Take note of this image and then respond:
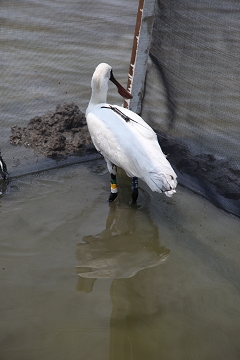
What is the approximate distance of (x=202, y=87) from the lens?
15.0 feet

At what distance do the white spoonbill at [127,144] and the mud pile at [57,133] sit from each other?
0.62m

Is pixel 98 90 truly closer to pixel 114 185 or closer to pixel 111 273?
pixel 114 185

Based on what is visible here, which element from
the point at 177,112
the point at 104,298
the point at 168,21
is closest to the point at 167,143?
the point at 177,112

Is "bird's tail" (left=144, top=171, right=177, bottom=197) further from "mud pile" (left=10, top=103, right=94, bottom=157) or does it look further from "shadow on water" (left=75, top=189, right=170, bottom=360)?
"mud pile" (left=10, top=103, right=94, bottom=157)

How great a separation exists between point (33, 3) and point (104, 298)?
393 centimetres

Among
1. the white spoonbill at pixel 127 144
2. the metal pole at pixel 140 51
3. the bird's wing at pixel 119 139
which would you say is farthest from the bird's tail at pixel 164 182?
the metal pole at pixel 140 51

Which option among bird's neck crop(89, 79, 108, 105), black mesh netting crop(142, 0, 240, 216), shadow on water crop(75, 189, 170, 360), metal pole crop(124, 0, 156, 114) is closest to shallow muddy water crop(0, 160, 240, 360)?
shadow on water crop(75, 189, 170, 360)

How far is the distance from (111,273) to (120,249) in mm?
361

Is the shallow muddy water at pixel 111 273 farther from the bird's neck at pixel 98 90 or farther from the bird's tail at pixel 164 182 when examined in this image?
the bird's neck at pixel 98 90

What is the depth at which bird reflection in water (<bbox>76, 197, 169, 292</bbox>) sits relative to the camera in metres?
3.77

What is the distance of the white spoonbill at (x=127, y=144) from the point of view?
13.9 ft

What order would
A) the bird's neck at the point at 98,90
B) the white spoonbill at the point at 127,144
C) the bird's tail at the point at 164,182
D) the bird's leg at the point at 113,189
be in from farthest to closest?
the bird's neck at the point at 98,90
the bird's leg at the point at 113,189
the white spoonbill at the point at 127,144
the bird's tail at the point at 164,182

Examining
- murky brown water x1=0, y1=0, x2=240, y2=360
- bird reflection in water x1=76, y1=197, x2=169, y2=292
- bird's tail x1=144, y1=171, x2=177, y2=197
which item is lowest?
bird reflection in water x1=76, y1=197, x2=169, y2=292

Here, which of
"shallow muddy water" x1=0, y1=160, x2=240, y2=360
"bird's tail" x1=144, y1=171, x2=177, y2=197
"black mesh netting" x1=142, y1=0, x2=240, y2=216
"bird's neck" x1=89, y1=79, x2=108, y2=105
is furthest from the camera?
"bird's neck" x1=89, y1=79, x2=108, y2=105
